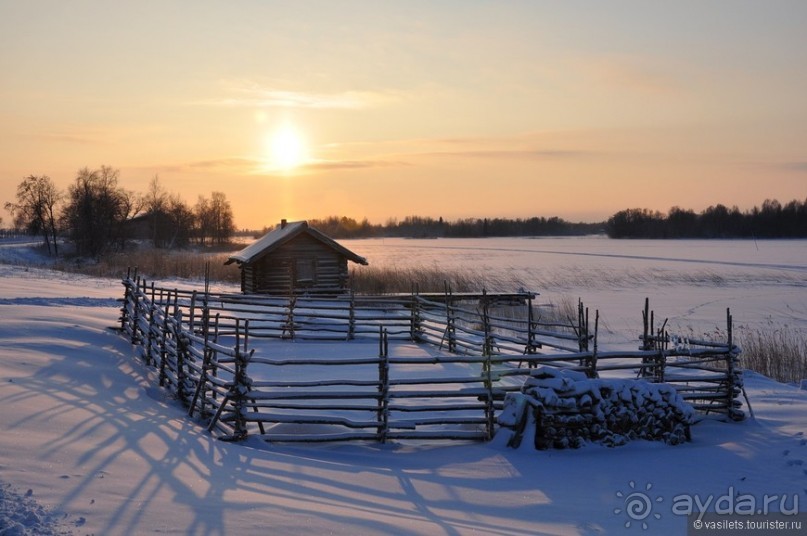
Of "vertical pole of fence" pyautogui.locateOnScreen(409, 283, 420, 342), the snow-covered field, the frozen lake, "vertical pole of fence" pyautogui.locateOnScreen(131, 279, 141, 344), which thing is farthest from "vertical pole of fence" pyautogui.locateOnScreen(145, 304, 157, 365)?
the frozen lake

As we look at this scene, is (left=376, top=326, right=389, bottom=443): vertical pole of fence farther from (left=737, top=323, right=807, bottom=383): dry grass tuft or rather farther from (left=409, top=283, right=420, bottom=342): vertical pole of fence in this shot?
(left=409, top=283, right=420, bottom=342): vertical pole of fence

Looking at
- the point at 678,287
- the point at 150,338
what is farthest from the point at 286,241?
the point at 678,287

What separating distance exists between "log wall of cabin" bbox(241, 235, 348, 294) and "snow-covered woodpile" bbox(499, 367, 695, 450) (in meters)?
17.6

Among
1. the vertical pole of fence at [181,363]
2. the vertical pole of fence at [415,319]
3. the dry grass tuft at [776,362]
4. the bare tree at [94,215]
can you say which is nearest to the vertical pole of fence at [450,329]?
the vertical pole of fence at [415,319]

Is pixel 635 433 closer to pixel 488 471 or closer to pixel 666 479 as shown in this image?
pixel 666 479

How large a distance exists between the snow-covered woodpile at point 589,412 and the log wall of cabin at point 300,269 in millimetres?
17564

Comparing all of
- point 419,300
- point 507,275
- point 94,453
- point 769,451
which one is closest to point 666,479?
point 769,451

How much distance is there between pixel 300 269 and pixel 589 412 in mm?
18348

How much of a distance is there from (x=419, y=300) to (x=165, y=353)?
931cm

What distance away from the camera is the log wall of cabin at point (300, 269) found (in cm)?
2691

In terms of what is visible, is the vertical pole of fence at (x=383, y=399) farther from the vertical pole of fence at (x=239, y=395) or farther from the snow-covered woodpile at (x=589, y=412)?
the vertical pole of fence at (x=239, y=395)

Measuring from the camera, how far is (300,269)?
27.1 metres

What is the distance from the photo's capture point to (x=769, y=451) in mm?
9516

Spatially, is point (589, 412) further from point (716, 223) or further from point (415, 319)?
point (716, 223)
